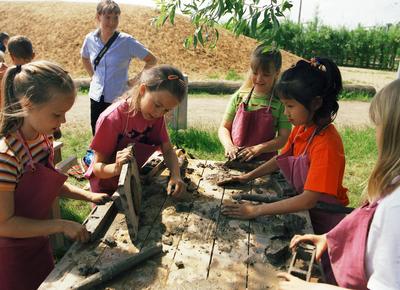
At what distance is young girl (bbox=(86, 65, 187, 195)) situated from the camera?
8.18 ft

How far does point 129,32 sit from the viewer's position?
16703 mm

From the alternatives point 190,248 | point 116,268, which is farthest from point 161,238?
point 116,268

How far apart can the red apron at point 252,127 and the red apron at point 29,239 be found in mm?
1636

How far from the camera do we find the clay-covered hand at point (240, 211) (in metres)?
2.21

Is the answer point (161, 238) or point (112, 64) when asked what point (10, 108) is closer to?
point (161, 238)

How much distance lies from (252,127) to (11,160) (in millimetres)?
2028

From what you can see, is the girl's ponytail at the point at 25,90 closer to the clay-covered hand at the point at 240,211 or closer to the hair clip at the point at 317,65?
the clay-covered hand at the point at 240,211

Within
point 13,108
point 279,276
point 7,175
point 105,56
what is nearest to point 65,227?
point 7,175

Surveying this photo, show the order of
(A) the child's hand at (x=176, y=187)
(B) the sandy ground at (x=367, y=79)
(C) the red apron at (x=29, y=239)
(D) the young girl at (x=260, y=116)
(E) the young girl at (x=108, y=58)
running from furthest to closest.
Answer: (B) the sandy ground at (x=367, y=79), (E) the young girl at (x=108, y=58), (D) the young girl at (x=260, y=116), (A) the child's hand at (x=176, y=187), (C) the red apron at (x=29, y=239)

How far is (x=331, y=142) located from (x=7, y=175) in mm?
1725

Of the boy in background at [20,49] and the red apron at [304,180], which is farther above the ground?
the boy in background at [20,49]

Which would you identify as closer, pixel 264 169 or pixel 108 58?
pixel 264 169

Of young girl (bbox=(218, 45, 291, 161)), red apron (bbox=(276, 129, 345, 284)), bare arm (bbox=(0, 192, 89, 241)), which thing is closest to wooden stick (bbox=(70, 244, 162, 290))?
bare arm (bbox=(0, 192, 89, 241))

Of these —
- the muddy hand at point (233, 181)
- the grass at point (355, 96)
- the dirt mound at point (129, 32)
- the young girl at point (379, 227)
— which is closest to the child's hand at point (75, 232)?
the young girl at point (379, 227)
